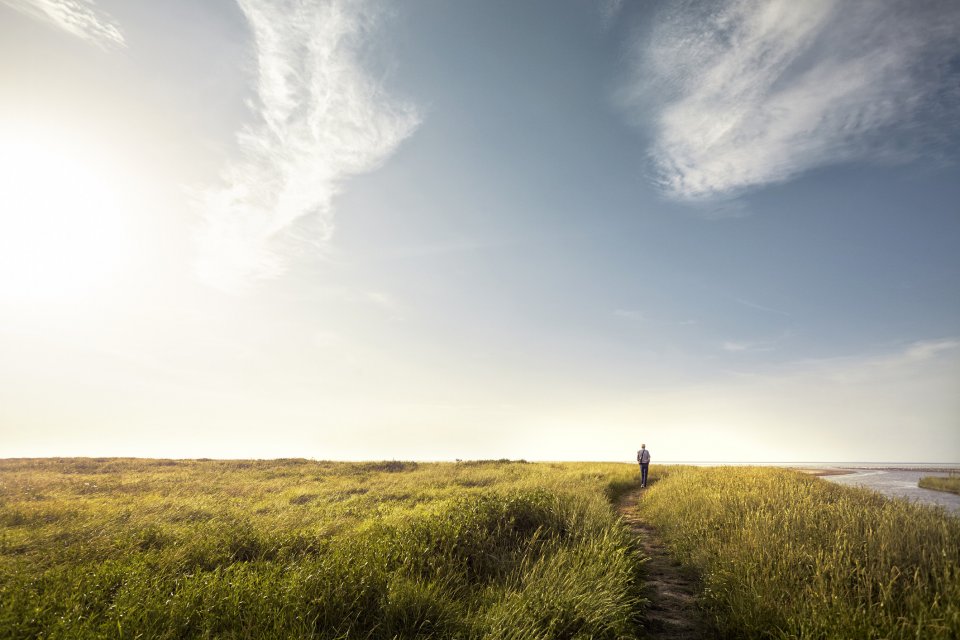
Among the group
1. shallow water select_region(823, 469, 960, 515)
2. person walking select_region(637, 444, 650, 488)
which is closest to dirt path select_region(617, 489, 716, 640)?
shallow water select_region(823, 469, 960, 515)

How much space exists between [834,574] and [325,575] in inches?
251

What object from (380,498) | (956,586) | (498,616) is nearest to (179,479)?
(380,498)

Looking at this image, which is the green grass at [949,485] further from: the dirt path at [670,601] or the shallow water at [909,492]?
the dirt path at [670,601]

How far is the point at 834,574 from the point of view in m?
5.34

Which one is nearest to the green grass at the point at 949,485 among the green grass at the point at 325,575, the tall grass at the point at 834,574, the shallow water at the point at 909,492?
the shallow water at the point at 909,492

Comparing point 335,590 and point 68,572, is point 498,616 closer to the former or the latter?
point 335,590

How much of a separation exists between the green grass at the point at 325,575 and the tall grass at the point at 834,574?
54.0 inches

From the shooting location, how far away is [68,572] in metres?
5.99

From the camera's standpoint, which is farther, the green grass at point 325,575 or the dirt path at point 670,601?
the dirt path at point 670,601

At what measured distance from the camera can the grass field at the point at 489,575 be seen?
4547 mm

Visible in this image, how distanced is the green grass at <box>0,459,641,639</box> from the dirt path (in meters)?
0.34

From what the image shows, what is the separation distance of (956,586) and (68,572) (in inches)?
425

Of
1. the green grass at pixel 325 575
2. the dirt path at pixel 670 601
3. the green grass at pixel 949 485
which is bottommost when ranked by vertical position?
the green grass at pixel 949 485

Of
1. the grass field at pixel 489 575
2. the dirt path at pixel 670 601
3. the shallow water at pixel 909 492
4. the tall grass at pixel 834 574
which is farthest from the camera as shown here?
the shallow water at pixel 909 492
